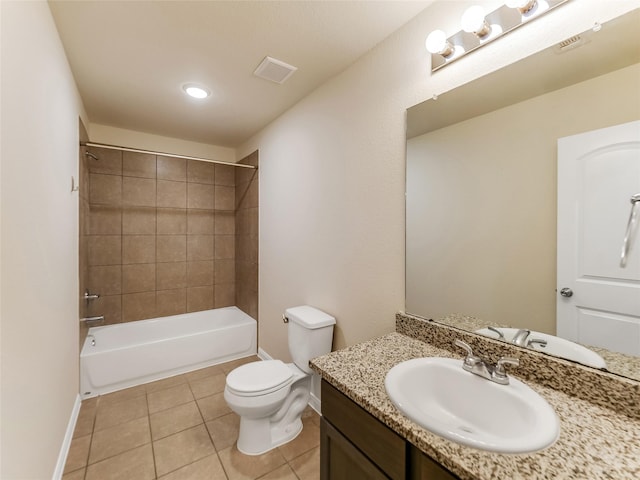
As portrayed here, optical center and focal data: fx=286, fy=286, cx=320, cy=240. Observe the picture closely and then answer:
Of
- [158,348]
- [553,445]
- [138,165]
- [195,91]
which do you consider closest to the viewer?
[553,445]

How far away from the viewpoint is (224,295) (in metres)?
3.61

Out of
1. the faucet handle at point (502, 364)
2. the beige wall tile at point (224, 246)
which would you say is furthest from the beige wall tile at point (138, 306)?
the faucet handle at point (502, 364)

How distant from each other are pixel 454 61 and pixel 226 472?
7.79ft

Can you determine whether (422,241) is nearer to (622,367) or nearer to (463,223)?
(463,223)

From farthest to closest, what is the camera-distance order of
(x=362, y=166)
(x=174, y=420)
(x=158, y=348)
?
(x=158, y=348), (x=174, y=420), (x=362, y=166)

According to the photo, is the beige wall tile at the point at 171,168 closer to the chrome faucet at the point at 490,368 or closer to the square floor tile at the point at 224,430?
the square floor tile at the point at 224,430

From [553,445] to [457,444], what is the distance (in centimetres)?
22

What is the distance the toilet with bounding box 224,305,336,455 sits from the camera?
167 centimetres

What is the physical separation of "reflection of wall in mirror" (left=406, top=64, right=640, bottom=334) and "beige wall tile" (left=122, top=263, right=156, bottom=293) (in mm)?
2881

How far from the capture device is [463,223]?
128 centimetres

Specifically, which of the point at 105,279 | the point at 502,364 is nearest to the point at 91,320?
the point at 105,279

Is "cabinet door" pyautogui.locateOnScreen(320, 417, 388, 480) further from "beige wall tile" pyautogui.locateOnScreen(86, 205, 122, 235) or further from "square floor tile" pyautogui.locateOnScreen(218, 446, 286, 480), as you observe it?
"beige wall tile" pyautogui.locateOnScreen(86, 205, 122, 235)

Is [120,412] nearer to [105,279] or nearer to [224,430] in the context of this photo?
[224,430]

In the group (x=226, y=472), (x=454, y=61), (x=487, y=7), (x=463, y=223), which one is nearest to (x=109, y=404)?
(x=226, y=472)
